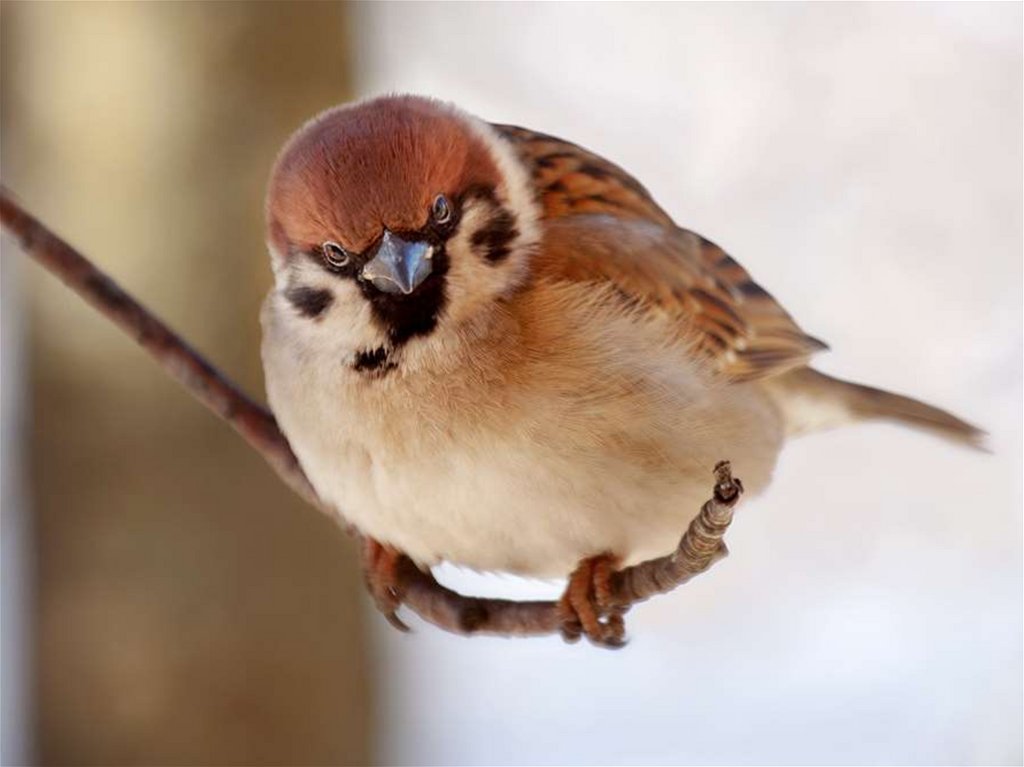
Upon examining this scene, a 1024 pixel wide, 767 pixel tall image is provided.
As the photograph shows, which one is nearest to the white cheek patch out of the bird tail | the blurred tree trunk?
the blurred tree trunk

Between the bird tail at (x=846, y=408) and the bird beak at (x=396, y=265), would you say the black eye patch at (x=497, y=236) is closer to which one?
the bird beak at (x=396, y=265)

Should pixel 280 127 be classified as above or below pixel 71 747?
above

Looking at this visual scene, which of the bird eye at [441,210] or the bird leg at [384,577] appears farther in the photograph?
the bird leg at [384,577]

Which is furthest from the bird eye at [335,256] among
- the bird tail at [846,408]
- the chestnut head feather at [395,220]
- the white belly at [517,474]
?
the bird tail at [846,408]

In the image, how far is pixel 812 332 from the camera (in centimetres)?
79

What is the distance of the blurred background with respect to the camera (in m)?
0.80

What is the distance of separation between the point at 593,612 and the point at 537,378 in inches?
A: 4.9

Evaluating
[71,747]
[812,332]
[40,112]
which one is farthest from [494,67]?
[71,747]

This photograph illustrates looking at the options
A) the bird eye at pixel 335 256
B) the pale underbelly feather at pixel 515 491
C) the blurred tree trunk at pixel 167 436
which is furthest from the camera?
the blurred tree trunk at pixel 167 436

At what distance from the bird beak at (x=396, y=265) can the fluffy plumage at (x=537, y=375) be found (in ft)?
0.08

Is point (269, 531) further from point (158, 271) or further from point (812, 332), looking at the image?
point (812, 332)

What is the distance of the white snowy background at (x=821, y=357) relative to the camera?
81cm

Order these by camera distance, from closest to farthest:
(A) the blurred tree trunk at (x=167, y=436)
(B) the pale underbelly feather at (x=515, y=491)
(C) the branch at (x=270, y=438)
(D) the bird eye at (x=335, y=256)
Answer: (C) the branch at (x=270, y=438), (D) the bird eye at (x=335, y=256), (B) the pale underbelly feather at (x=515, y=491), (A) the blurred tree trunk at (x=167, y=436)

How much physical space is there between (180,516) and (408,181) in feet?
1.87
